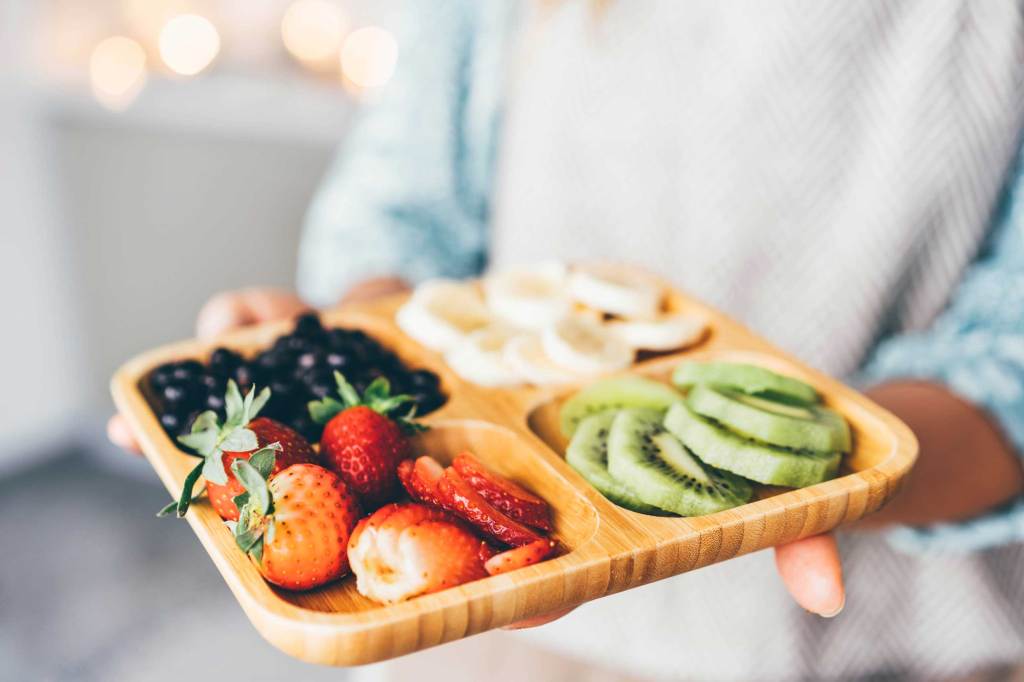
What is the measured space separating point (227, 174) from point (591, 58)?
6.44 feet

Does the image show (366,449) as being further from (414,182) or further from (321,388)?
(414,182)

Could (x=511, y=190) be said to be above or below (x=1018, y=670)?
above

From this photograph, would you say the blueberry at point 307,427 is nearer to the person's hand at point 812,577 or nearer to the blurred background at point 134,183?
the person's hand at point 812,577

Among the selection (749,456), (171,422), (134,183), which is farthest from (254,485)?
(134,183)

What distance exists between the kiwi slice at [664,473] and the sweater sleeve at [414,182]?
0.64 meters

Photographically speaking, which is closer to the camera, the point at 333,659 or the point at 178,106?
the point at 333,659

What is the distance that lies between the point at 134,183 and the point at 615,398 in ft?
7.93

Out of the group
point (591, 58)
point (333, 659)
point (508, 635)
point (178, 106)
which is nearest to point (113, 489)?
point (178, 106)

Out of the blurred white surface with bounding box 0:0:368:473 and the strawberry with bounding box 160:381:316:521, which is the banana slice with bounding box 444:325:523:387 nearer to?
the strawberry with bounding box 160:381:316:521

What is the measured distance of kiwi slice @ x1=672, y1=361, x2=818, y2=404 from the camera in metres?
1.00

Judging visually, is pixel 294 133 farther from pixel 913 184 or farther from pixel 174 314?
pixel 913 184

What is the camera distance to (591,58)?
133 cm

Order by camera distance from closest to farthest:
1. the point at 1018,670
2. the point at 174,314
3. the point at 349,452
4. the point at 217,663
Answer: the point at 349,452, the point at 1018,670, the point at 217,663, the point at 174,314

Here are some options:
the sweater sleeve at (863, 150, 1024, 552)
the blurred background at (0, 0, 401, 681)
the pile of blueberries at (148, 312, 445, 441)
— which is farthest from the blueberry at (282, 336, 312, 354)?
the blurred background at (0, 0, 401, 681)
